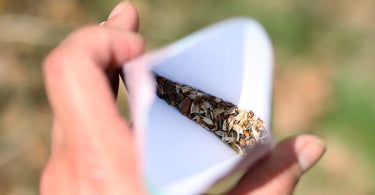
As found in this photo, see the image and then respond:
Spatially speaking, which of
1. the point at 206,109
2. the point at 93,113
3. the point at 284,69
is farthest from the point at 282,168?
the point at 284,69

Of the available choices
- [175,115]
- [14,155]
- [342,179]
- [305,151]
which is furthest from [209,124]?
[14,155]

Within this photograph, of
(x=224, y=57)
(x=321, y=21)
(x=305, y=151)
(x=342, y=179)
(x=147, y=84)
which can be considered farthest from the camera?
(x=321, y=21)

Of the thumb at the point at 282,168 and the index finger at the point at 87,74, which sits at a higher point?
the index finger at the point at 87,74

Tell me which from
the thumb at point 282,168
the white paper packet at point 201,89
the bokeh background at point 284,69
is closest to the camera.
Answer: the white paper packet at point 201,89

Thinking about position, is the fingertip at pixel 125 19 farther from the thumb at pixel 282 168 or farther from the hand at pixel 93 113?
the thumb at pixel 282 168

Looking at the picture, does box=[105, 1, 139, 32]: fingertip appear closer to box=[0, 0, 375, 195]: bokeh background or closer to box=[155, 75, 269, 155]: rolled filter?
box=[155, 75, 269, 155]: rolled filter

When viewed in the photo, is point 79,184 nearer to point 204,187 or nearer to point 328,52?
point 204,187

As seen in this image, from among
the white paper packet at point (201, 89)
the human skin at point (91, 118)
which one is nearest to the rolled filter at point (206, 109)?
the white paper packet at point (201, 89)
